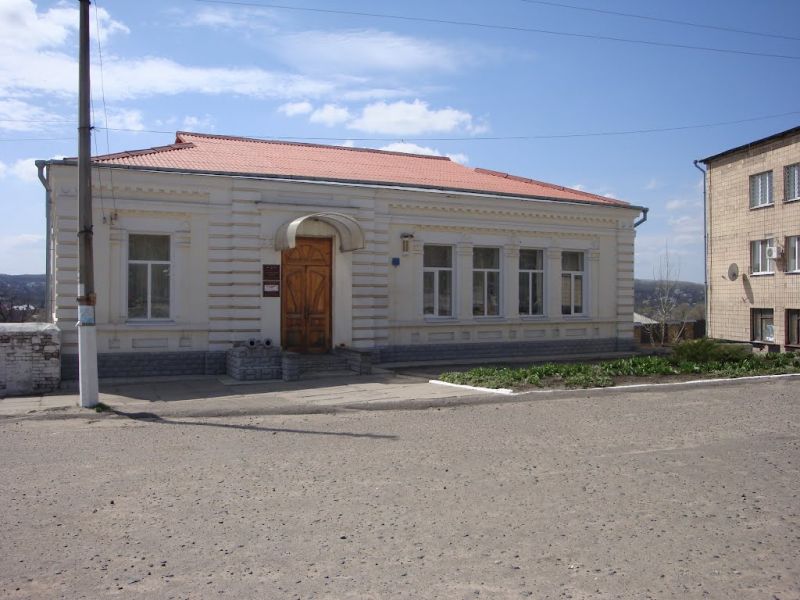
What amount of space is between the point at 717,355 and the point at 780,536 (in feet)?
40.5

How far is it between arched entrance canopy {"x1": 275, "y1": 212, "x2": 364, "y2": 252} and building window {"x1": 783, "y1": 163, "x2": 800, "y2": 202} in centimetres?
1646

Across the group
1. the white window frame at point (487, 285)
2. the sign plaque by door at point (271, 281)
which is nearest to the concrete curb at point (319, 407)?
the sign plaque by door at point (271, 281)

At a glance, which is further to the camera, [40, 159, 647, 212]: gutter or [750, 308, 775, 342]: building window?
[750, 308, 775, 342]: building window

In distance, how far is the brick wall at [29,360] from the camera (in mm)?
13188

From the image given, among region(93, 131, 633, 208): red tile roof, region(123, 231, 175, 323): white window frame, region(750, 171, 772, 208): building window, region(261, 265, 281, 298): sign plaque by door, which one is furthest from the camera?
region(750, 171, 772, 208): building window

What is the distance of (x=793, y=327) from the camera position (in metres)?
25.1

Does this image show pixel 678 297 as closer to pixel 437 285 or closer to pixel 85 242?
pixel 437 285

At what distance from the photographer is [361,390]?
1366cm

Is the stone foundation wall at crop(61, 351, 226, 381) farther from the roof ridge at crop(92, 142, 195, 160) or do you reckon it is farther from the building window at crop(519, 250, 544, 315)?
the building window at crop(519, 250, 544, 315)

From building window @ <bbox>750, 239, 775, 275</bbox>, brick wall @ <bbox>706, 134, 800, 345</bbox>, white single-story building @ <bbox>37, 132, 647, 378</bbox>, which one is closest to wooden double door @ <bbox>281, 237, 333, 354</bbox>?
white single-story building @ <bbox>37, 132, 647, 378</bbox>

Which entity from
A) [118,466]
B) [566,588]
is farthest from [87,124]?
[566,588]

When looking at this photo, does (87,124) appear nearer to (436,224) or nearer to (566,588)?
(436,224)

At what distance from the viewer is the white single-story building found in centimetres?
1522

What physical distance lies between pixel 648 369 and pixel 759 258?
13998mm
